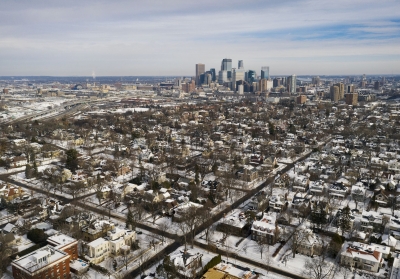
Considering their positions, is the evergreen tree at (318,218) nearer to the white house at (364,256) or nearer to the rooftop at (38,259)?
the white house at (364,256)

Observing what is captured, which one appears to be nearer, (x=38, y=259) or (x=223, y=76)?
(x=38, y=259)

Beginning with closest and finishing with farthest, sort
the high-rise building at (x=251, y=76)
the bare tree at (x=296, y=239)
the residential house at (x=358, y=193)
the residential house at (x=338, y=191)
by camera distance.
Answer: the bare tree at (x=296, y=239) < the residential house at (x=358, y=193) < the residential house at (x=338, y=191) < the high-rise building at (x=251, y=76)

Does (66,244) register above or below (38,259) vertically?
below

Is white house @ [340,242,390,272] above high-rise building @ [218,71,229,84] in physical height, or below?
below

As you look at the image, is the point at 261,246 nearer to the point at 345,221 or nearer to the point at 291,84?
the point at 345,221

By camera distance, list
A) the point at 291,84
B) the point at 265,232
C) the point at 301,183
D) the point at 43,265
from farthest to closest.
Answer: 1. the point at 291,84
2. the point at 301,183
3. the point at 265,232
4. the point at 43,265

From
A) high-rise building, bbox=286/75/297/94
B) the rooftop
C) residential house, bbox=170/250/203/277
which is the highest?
high-rise building, bbox=286/75/297/94

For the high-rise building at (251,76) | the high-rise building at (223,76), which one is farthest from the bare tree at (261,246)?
the high-rise building at (223,76)

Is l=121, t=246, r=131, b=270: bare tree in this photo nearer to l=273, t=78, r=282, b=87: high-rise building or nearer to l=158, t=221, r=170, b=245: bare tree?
l=158, t=221, r=170, b=245: bare tree

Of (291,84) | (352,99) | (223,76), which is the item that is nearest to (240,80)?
(291,84)

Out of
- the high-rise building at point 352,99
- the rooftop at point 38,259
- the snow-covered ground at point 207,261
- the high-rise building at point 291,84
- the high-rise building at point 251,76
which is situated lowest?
the snow-covered ground at point 207,261

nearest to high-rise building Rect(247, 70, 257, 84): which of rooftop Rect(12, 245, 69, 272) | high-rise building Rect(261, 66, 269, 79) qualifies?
high-rise building Rect(261, 66, 269, 79)

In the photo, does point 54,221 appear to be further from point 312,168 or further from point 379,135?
point 379,135
